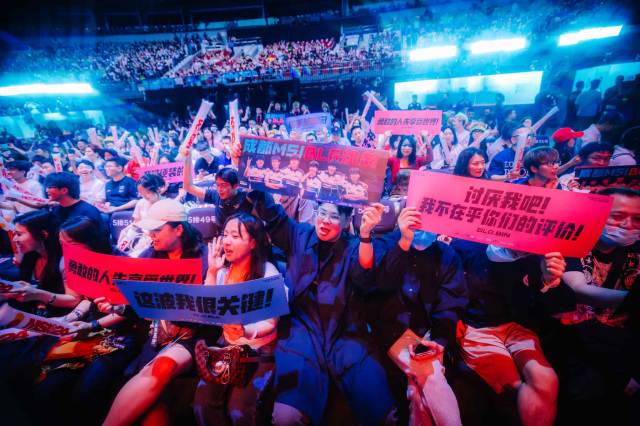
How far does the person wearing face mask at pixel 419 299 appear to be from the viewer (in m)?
2.27

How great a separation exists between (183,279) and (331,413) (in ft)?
5.29

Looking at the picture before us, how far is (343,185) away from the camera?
235 centimetres

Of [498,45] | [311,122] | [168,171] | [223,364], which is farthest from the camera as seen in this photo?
[498,45]

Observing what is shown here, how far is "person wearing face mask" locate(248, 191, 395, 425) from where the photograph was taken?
6.64 ft

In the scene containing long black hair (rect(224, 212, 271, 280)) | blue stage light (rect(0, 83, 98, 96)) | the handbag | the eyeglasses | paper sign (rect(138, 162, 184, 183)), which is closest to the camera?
the handbag

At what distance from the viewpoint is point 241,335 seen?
2.32 meters

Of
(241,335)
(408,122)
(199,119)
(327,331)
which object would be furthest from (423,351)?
(408,122)

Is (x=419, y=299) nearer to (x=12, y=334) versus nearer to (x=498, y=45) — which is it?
(x=12, y=334)

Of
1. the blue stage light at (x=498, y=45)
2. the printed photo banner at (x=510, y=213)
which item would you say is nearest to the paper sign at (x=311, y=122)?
the printed photo banner at (x=510, y=213)

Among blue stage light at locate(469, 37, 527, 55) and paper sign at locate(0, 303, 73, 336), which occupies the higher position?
blue stage light at locate(469, 37, 527, 55)

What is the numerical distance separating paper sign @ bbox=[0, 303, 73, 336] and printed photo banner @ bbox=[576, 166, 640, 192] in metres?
4.93

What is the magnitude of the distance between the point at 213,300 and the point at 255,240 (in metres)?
0.63

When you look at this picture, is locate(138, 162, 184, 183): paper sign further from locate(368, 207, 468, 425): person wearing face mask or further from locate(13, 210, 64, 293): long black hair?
locate(368, 207, 468, 425): person wearing face mask

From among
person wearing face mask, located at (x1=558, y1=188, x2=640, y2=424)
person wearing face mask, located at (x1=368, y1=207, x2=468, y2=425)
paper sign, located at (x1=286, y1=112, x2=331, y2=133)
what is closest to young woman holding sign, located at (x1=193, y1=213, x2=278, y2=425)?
person wearing face mask, located at (x1=368, y1=207, x2=468, y2=425)
